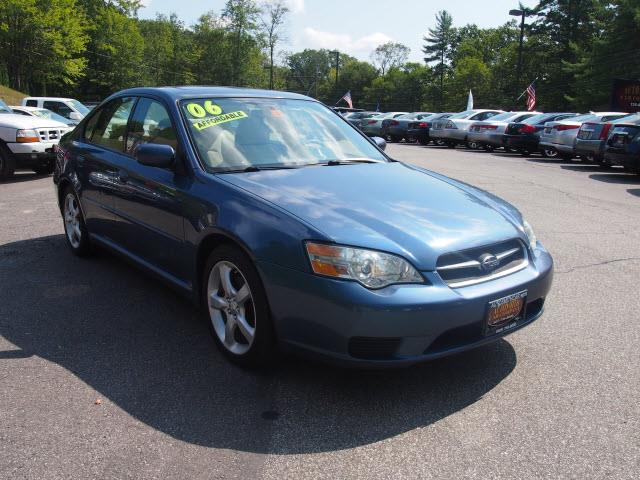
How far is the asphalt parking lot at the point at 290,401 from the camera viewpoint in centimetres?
258

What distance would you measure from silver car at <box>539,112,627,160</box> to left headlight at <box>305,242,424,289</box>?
14.4 meters

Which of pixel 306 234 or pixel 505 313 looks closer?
pixel 306 234

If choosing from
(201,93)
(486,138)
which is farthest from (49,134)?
(486,138)

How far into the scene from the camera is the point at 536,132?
62.2 feet

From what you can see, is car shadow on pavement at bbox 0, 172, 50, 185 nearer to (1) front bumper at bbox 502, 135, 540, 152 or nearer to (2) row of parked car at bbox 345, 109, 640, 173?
(2) row of parked car at bbox 345, 109, 640, 173

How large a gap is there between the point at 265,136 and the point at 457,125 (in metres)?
20.7

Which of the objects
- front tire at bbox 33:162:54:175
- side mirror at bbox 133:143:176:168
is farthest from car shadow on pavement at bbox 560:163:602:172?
side mirror at bbox 133:143:176:168

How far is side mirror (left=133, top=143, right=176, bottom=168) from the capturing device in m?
3.80

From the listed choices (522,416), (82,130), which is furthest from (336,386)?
(82,130)

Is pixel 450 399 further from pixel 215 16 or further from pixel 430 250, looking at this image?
A: pixel 215 16

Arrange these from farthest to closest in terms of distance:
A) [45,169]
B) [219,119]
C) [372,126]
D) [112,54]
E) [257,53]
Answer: [257,53] < [112,54] < [372,126] < [45,169] < [219,119]

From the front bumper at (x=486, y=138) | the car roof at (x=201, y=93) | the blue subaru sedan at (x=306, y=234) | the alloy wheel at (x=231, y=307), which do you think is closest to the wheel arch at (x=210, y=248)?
the blue subaru sedan at (x=306, y=234)

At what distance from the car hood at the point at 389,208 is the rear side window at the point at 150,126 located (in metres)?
0.78

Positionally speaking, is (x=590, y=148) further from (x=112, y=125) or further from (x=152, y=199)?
(x=152, y=199)
